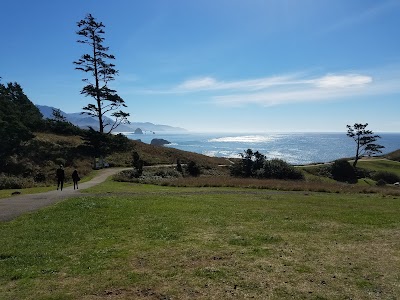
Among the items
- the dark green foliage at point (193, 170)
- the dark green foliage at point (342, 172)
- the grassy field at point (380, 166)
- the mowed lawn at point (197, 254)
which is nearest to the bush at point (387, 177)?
the dark green foliage at point (342, 172)

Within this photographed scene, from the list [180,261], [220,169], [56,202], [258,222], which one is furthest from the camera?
[220,169]

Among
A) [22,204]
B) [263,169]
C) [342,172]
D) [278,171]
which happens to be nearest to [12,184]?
[22,204]

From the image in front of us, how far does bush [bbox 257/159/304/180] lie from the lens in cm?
4869

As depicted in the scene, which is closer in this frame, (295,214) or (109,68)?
(295,214)

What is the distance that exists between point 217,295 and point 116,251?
4.43 metres

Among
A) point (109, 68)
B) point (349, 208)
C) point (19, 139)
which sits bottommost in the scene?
point (349, 208)

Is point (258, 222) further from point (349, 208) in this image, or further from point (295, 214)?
point (349, 208)

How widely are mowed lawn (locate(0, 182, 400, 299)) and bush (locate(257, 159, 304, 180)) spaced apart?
30.6 m

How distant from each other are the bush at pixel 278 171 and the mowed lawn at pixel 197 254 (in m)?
30.6

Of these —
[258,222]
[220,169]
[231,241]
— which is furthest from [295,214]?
[220,169]

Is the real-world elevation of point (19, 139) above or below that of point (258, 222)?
above

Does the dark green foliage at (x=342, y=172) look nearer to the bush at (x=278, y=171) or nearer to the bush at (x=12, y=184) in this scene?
the bush at (x=278, y=171)

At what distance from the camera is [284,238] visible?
41.7 ft

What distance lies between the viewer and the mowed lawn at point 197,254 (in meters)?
8.00
